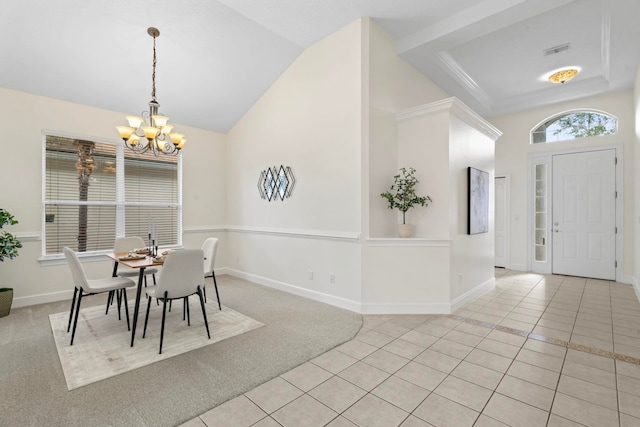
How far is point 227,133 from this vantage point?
5867mm

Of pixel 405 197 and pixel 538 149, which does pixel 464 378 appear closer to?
pixel 405 197

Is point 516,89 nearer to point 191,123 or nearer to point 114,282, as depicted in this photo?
point 191,123

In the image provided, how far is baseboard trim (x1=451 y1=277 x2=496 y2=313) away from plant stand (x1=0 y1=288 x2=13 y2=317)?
16.9ft

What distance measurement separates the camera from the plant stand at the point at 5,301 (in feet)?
11.4

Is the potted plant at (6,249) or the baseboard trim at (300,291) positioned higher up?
the potted plant at (6,249)

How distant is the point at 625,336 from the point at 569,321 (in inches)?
18.0

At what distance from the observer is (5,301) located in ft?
11.4

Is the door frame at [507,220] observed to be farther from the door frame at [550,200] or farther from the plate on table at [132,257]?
the plate on table at [132,257]

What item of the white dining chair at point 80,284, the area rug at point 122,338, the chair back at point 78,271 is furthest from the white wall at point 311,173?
the chair back at point 78,271

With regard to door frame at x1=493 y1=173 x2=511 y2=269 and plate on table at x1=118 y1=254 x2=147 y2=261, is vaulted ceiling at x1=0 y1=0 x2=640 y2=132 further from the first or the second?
plate on table at x1=118 y1=254 x2=147 y2=261

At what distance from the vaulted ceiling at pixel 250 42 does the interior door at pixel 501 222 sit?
2178 millimetres

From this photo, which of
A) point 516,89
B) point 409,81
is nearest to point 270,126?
point 409,81

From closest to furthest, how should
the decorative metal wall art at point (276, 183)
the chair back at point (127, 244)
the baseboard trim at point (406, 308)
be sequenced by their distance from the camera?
1. the baseboard trim at point (406, 308)
2. the chair back at point (127, 244)
3. the decorative metal wall art at point (276, 183)

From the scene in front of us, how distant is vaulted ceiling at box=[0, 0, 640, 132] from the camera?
330 centimetres
